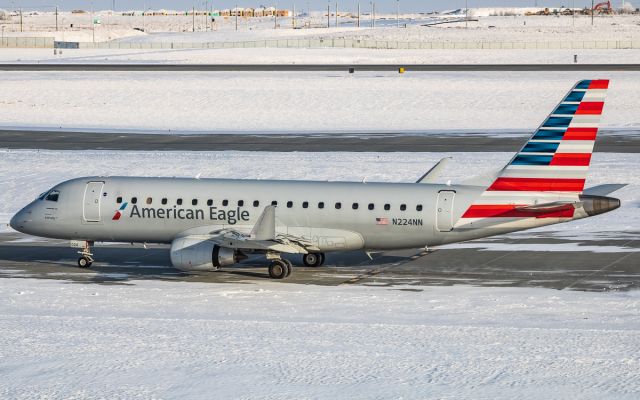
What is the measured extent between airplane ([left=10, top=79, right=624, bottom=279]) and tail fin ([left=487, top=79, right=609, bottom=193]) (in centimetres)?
3

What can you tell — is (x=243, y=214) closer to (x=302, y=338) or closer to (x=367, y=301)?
(x=367, y=301)

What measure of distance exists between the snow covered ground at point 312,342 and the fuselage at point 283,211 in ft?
7.99

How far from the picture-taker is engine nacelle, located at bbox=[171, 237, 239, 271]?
120 feet

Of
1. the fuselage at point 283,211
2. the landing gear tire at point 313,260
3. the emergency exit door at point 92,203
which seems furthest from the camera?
the landing gear tire at point 313,260

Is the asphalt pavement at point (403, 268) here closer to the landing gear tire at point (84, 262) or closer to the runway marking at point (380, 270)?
the runway marking at point (380, 270)

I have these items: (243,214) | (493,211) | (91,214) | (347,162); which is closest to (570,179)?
(493,211)

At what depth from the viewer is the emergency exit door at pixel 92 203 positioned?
3891 cm

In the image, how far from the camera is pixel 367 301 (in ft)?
109

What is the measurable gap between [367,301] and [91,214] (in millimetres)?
11316

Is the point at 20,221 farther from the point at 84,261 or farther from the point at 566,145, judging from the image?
the point at 566,145

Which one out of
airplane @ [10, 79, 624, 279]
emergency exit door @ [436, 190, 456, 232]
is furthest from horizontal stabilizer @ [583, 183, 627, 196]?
emergency exit door @ [436, 190, 456, 232]

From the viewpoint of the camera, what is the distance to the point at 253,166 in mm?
62062

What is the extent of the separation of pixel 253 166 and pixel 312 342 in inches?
1357

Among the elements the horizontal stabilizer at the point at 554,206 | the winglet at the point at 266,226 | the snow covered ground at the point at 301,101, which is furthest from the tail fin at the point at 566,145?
the snow covered ground at the point at 301,101
